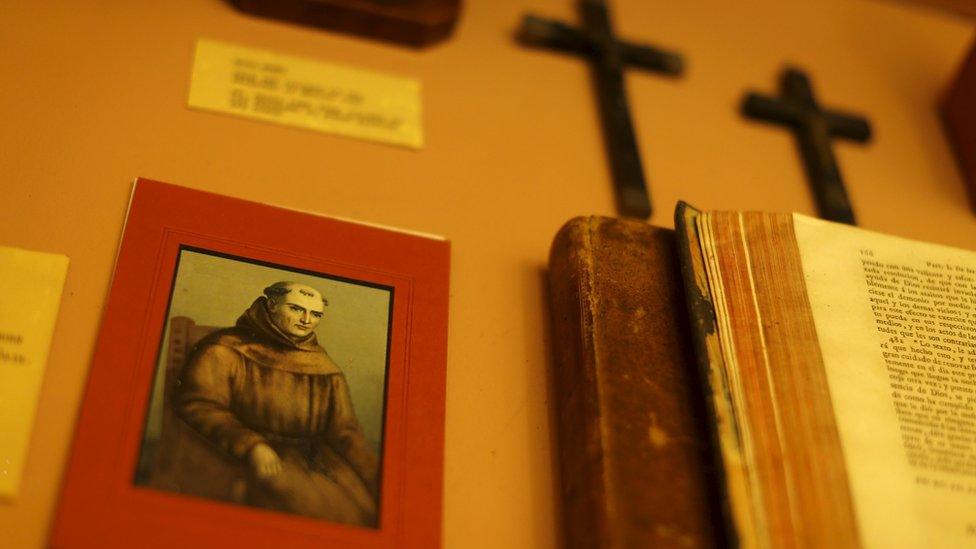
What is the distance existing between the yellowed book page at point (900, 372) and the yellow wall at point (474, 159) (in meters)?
0.22

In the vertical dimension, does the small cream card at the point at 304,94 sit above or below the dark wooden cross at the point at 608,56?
below

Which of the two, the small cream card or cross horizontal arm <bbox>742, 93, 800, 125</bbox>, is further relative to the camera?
cross horizontal arm <bbox>742, 93, 800, 125</bbox>

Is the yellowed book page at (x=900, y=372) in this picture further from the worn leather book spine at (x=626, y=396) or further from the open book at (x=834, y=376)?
the worn leather book spine at (x=626, y=396)

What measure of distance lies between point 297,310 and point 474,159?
0.96 ft

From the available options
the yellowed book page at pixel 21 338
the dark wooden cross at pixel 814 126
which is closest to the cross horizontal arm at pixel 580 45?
the dark wooden cross at pixel 814 126

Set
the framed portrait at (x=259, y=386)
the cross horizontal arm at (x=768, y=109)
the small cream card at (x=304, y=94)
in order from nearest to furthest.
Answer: the framed portrait at (x=259, y=386) < the small cream card at (x=304, y=94) < the cross horizontal arm at (x=768, y=109)

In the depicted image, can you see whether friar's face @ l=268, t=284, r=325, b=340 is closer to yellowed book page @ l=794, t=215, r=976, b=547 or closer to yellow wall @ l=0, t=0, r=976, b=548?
yellow wall @ l=0, t=0, r=976, b=548

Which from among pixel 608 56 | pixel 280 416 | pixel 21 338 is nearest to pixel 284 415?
pixel 280 416

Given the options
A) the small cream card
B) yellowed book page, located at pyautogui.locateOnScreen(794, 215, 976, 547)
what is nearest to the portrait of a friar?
the small cream card

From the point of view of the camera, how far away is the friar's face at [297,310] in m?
0.79

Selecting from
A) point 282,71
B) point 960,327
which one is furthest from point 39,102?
point 960,327

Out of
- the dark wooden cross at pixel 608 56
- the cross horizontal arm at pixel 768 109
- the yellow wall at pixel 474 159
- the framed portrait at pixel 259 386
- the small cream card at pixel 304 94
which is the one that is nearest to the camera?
the framed portrait at pixel 259 386

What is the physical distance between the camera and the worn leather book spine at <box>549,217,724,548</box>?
0.70m

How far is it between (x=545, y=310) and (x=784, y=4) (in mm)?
748
